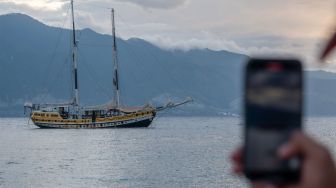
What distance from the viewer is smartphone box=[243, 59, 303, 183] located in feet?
6.29

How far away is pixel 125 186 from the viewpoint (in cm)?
3953

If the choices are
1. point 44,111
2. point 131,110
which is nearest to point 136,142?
point 131,110

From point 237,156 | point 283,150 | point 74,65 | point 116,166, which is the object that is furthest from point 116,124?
point 283,150

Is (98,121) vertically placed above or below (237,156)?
below

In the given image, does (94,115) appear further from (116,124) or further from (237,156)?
(237,156)

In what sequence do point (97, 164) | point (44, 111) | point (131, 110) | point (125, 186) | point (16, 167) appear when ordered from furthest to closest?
point (44, 111) < point (131, 110) < point (97, 164) < point (16, 167) < point (125, 186)

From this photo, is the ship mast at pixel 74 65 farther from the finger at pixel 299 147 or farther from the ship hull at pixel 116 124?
the finger at pixel 299 147

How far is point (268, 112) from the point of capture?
195 cm

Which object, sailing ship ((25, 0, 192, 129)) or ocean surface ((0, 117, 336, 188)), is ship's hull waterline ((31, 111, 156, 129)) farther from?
ocean surface ((0, 117, 336, 188))

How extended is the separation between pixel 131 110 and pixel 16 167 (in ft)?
160

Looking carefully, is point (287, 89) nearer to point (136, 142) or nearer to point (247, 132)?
point (247, 132)

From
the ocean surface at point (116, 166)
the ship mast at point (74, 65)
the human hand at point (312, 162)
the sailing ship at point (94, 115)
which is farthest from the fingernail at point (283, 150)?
the sailing ship at point (94, 115)

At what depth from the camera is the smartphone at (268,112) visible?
1.92 m

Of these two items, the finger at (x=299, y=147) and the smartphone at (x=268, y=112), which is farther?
the smartphone at (x=268, y=112)
